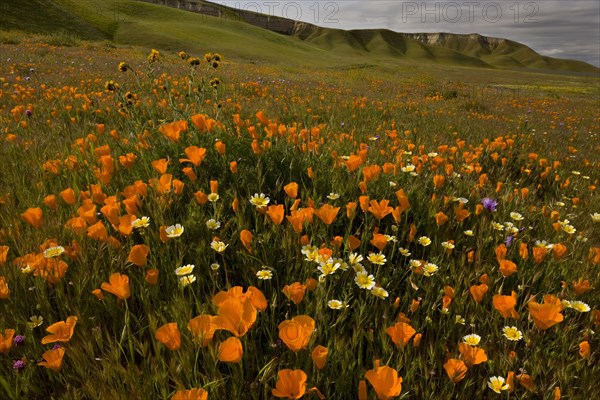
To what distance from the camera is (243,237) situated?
1.70 meters

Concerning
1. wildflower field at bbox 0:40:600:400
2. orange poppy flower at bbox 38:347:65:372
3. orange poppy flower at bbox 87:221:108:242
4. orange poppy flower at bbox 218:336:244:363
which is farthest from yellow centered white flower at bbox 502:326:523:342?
orange poppy flower at bbox 87:221:108:242

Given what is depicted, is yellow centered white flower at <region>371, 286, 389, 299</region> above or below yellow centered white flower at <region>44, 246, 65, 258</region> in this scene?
below

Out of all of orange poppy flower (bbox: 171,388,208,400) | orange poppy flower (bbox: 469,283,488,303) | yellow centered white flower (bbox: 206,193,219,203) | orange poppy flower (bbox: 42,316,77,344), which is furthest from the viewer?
yellow centered white flower (bbox: 206,193,219,203)

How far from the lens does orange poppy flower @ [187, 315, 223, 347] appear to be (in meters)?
1.19

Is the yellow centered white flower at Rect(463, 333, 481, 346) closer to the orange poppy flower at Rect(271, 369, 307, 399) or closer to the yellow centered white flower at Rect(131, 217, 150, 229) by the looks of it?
the orange poppy flower at Rect(271, 369, 307, 399)

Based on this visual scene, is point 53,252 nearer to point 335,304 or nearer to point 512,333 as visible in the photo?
point 335,304

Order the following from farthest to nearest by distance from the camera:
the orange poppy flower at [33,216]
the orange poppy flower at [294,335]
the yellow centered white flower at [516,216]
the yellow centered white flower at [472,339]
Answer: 1. the yellow centered white flower at [516,216]
2. the orange poppy flower at [33,216]
3. the yellow centered white flower at [472,339]
4. the orange poppy flower at [294,335]

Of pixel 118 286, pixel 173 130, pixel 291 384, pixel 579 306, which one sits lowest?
pixel 579 306

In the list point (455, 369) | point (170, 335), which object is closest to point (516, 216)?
point (455, 369)

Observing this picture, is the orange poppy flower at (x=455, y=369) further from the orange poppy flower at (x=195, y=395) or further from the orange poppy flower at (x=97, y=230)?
the orange poppy flower at (x=97, y=230)

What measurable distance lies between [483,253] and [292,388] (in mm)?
1803

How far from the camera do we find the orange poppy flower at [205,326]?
1186mm

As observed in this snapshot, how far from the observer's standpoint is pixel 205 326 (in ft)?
3.97

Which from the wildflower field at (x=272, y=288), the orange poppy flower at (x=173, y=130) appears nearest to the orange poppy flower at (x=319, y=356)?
the wildflower field at (x=272, y=288)
